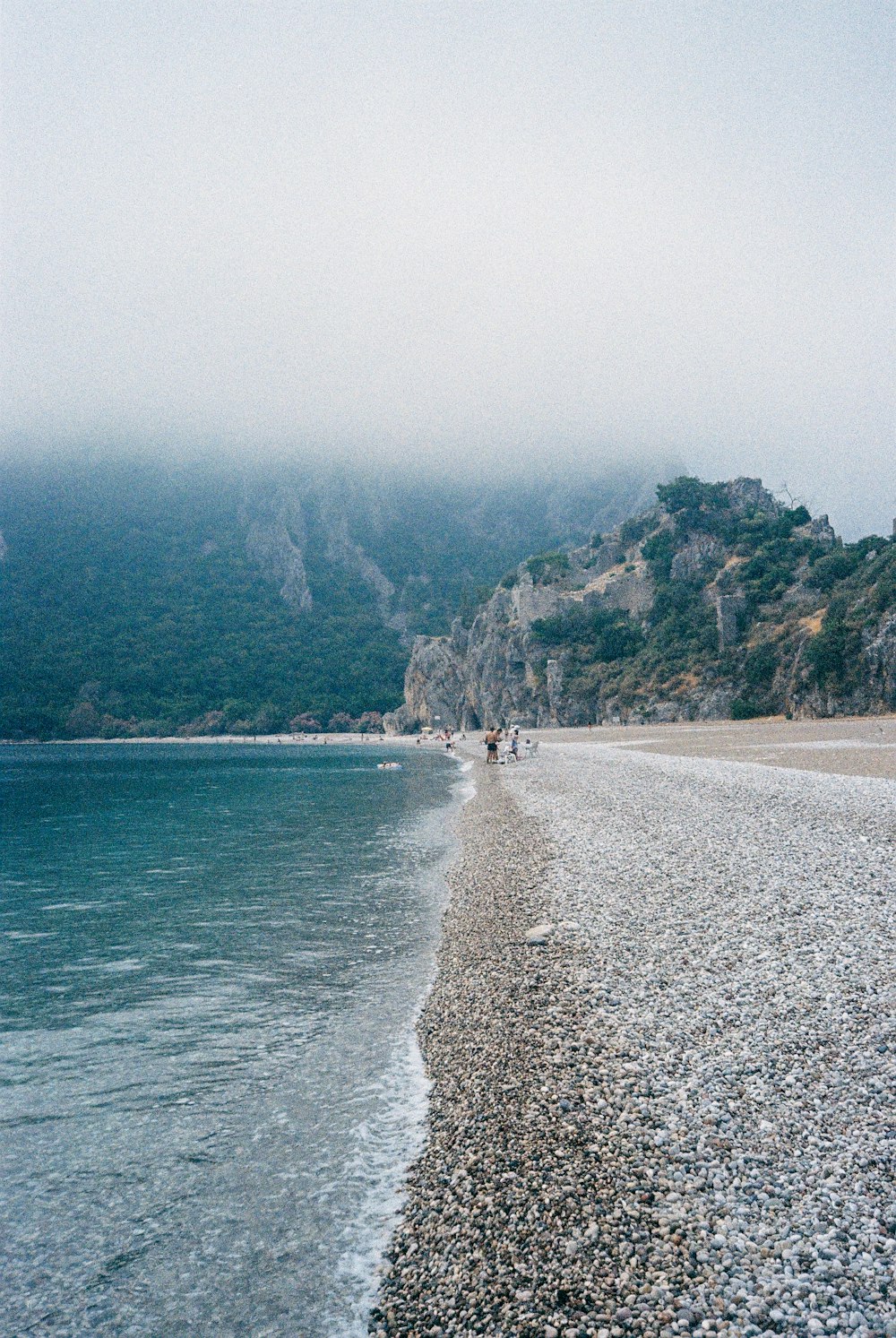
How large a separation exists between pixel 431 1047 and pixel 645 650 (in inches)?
3525

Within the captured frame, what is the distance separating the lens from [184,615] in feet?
493

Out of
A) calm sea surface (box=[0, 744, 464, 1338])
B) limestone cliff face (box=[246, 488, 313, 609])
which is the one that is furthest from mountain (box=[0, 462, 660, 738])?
calm sea surface (box=[0, 744, 464, 1338])

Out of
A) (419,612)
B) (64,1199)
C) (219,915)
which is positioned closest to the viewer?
(64,1199)

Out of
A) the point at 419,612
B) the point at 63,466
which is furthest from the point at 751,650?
the point at 63,466

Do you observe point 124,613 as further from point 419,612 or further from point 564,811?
point 564,811

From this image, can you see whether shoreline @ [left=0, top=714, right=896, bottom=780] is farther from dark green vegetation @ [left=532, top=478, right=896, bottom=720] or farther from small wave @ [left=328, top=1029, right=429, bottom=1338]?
small wave @ [left=328, top=1029, right=429, bottom=1338]

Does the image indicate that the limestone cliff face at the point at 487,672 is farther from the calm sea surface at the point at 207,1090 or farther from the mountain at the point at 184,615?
the calm sea surface at the point at 207,1090

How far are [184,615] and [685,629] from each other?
339 ft

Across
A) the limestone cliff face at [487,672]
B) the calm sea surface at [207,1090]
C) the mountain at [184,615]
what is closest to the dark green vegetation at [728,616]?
the limestone cliff face at [487,672]

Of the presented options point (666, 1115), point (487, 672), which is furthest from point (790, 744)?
point (487, 672)

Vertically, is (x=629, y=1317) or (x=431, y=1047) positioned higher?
(x=629, y=1317)

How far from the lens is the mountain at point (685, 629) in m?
67.9

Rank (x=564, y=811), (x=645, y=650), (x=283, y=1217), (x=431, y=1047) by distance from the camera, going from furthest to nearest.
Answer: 1. (x=645, y=650)
2. (x=564, y=811)
3. (x=431, y=1047)
4. (x=283, y=1217)

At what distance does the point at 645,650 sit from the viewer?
93438 mm
